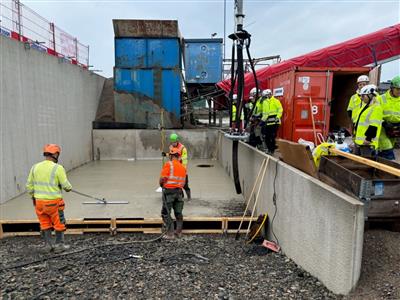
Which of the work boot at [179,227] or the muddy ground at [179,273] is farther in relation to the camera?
the work boot at [179,227]

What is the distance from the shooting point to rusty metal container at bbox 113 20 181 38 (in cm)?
1388

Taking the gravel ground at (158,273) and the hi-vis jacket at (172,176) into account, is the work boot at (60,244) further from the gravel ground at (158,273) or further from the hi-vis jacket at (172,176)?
the hi-vis jacket at (172,176)

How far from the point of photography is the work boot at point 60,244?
4738mm

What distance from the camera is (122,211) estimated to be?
6.30m

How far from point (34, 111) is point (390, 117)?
8.01 metres

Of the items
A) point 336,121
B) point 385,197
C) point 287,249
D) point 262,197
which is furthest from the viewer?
point 336,121

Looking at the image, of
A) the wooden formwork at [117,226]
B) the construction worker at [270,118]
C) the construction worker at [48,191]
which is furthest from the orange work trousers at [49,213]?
the construction worker at [270,118]

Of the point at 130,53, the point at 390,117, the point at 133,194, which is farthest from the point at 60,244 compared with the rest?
the point at 130,53

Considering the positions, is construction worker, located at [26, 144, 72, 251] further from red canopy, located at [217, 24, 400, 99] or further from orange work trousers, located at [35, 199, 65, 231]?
red canopy, located at [217, 24, 400, 99]

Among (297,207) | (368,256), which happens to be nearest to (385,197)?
(368,256)

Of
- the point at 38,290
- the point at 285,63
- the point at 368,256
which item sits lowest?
the point at 38,290

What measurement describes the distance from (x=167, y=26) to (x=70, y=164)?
24.2ft

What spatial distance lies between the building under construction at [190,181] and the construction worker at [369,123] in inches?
27.9

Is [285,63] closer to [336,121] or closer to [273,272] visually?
[336,121]
